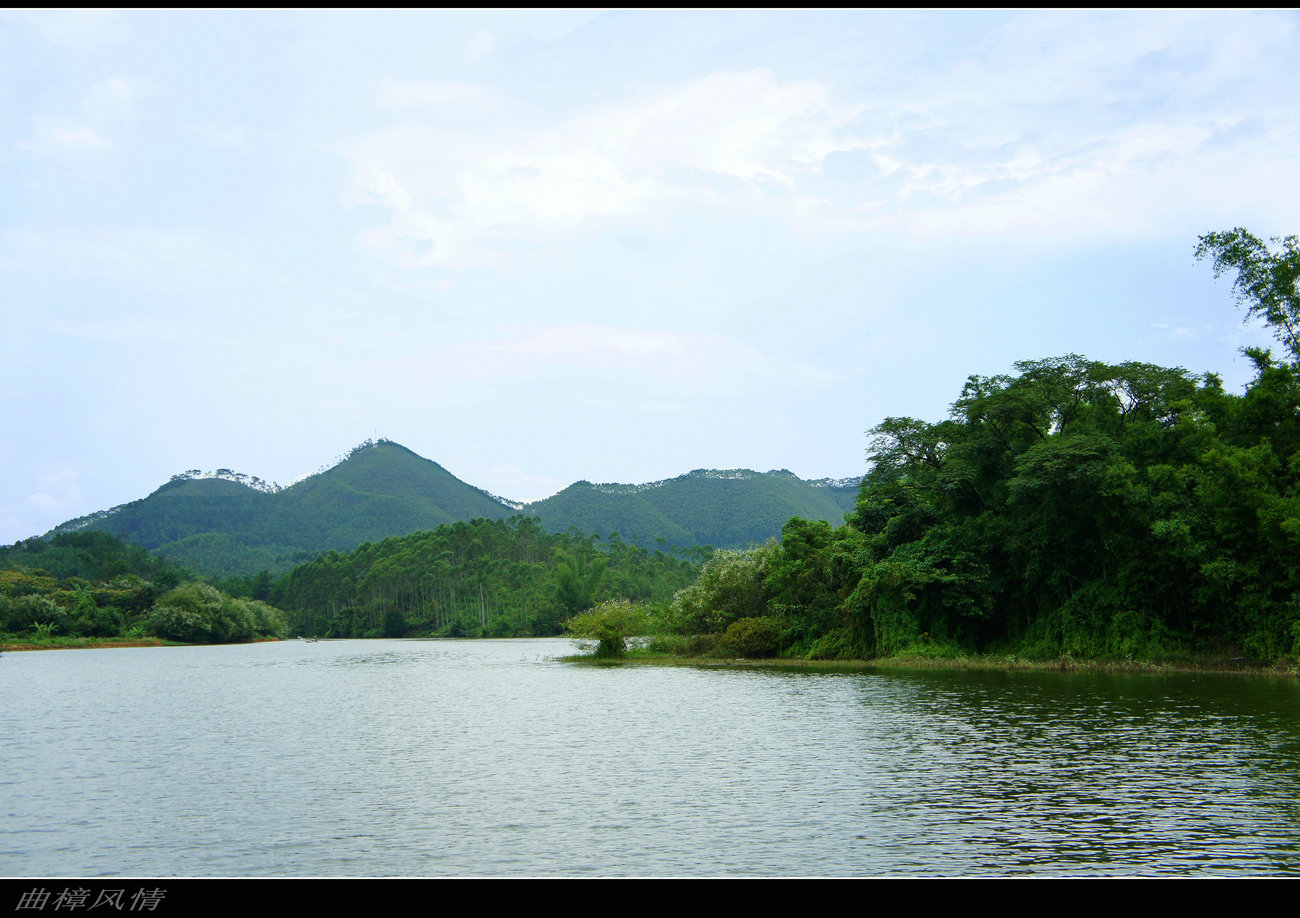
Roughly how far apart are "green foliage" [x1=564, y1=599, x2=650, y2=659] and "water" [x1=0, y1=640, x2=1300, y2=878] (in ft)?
77.2

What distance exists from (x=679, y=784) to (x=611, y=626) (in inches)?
1609

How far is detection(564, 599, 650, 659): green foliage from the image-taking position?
2277 inches

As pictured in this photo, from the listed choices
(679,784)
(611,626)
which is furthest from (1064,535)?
(679,784)

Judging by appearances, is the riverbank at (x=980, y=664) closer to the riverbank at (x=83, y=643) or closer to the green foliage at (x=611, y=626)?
the green foliage at (x=611, y=626)

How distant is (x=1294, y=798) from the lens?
14.8 metres

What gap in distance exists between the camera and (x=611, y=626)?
191ft

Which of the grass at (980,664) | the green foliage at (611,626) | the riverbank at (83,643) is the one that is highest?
the green foliage at (611,626)

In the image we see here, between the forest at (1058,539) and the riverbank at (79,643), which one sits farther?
the riverbank at (79,643)

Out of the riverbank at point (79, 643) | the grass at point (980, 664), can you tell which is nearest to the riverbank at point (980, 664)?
the grass at point (980, 664)

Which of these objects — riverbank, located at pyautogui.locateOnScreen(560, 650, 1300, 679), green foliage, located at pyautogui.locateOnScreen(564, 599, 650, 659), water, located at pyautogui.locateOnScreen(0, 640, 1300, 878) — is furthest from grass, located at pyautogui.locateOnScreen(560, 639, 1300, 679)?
water, located at pyautogui.locateOnScreen(0, 640, 1300, 878)

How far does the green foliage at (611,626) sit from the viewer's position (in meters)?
57.8

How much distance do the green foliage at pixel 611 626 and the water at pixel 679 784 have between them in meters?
23.5

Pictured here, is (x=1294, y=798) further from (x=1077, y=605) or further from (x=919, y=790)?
(x=1077, y=605)

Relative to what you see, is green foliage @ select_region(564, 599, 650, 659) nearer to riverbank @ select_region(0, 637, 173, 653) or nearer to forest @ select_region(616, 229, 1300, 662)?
forest @ select_region(616, 229, 1300, 662)
